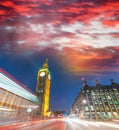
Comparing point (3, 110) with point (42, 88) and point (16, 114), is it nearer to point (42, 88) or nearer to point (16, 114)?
point (16, 114)

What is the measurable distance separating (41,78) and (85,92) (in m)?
47.6

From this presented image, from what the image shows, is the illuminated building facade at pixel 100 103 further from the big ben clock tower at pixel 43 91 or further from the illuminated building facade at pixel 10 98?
the illuminated building facade at pixel 10 98

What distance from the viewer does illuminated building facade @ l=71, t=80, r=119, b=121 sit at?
75062 mm

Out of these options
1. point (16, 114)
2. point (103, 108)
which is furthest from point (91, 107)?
point (16, 114)

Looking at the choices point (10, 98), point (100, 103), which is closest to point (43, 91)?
point (100, 103)

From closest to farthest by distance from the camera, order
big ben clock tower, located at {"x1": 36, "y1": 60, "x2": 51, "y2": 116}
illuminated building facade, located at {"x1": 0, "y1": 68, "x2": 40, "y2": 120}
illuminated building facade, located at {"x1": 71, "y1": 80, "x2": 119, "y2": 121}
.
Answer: illuminated building facade, located at {"x1": 0, "y1": 68, "x2": 40, "y2": 120} → illuminated building facade, located at {"x1": 71, "y1": 80, "x2": 119, "y2": 121} → big ben clock tower, located at {"x1": 36, "y1": 60, "x2": 51, "y2": 116}

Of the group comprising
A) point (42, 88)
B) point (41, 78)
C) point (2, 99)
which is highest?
point (41, 78)

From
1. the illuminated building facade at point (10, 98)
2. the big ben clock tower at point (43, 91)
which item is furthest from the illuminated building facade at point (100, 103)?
the illuminated building facade at point (10, 98)

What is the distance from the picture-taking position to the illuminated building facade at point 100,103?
7506cm

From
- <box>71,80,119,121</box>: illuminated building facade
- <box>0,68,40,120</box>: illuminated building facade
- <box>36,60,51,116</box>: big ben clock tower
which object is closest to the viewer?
<box>0,68,40,120</box>: illuminated building facade

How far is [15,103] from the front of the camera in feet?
174

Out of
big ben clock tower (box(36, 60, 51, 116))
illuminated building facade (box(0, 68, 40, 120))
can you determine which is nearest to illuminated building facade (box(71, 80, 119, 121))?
big ben clock tower (box(36, 60, 51, 116))

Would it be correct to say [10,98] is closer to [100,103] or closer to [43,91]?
[100,103]

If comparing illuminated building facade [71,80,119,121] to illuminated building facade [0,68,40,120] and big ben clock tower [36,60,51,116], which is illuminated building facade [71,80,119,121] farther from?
illuminated building facade [0,68,40,120]
